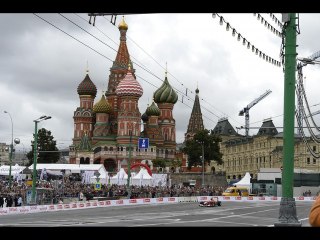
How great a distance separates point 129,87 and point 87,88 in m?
17.0

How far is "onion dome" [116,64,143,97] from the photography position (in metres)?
118

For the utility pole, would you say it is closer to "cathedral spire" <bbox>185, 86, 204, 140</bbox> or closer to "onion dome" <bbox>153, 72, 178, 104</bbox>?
"onion dome" <bbox>153, 72, 178, 104</bbox>

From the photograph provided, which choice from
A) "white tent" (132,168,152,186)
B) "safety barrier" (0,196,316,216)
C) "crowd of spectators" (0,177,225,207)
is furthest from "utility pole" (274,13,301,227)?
"white tent" (132,168,152,186)

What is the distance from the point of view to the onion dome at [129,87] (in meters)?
118

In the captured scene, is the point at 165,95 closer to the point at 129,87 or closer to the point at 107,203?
the point at 129,87

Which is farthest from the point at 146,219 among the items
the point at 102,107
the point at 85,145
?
the point at 102,107

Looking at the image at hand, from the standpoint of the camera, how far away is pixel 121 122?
4665 inches

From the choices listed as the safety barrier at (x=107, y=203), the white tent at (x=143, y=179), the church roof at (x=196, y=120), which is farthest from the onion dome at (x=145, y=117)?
the safety barrier at (x=107, y=203)

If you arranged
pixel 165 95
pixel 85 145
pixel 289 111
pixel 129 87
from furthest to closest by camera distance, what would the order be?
pixel 165 95 < pixel 85 145 < pixel 129 87 < pixel 289 111

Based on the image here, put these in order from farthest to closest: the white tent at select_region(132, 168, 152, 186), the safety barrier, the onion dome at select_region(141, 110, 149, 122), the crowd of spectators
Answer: the onion dome at select_region(141, 110, 149, 122)
the white tent at select_region(132, 168, 152, 186)
the crowd of spectators
the safety barrier

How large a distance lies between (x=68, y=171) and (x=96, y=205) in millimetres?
30167

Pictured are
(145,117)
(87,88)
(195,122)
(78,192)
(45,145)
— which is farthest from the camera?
(195,122)
